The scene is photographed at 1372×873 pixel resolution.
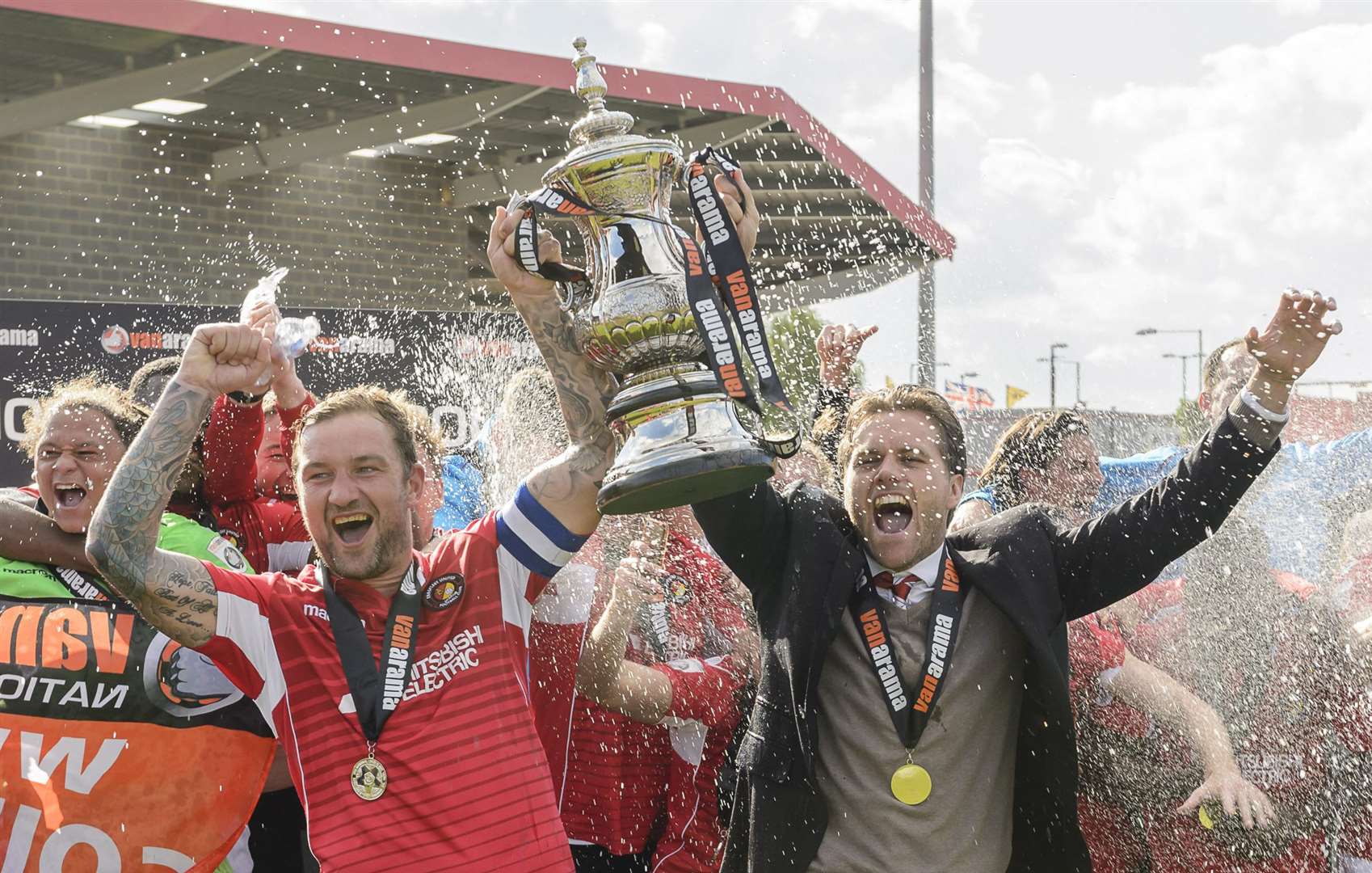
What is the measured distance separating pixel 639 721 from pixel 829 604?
0.91m

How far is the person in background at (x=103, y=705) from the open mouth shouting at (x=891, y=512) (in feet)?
5.23

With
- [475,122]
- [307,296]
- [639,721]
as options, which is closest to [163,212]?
[307,296]

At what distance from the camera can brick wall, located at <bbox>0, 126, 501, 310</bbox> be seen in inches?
385

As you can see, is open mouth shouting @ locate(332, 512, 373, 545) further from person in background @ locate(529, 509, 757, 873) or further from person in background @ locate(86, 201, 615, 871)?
person in background @ locate(529, 509, 757, 873)

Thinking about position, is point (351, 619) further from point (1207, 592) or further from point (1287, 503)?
point (1287, 503)

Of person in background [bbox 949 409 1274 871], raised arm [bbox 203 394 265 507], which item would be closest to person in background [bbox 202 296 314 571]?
raised arm [bbox 203 394 265 507]

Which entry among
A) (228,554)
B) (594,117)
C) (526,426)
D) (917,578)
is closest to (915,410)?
(917,578)

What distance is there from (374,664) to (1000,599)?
1.35m

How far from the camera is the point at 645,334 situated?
2287mm

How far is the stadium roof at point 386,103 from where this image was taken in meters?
8.44

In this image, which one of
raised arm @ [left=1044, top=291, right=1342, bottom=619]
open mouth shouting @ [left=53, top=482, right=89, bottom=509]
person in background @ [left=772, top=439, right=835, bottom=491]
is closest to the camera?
raised arm @ [left=1044, top=291, right=1342, bottom=619]

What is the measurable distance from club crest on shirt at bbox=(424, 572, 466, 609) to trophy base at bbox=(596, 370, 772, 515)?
0.54 metres

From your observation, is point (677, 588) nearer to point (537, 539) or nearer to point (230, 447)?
point (537, 539)

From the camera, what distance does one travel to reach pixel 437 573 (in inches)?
108
